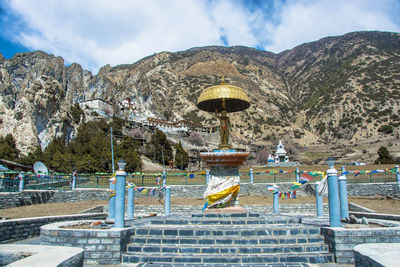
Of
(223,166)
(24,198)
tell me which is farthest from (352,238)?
(24,198)

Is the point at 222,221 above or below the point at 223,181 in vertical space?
below

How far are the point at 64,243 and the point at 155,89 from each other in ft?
331

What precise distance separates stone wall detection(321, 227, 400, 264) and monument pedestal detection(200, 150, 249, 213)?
3.45 meters

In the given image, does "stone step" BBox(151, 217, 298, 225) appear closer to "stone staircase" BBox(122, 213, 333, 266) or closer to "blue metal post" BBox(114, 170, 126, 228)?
"stone staircase" BBox(122, 213, 333, 266)

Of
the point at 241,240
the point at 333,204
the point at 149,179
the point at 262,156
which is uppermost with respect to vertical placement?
the point at 262,156

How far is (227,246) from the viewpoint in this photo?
565cm

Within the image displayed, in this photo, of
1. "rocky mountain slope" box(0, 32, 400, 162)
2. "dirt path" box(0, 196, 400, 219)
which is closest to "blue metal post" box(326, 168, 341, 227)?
"dirt path" box(0, 196, 400, 219)

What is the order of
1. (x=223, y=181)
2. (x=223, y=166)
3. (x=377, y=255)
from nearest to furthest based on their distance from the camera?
1. (x=377, y=255)
2. (x=223, y=181)
3. (x=223, y=166)

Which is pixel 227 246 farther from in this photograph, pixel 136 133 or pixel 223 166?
pixel 136 133

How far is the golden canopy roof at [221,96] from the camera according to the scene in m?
9.75

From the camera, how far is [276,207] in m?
10.9

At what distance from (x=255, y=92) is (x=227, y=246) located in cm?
10062

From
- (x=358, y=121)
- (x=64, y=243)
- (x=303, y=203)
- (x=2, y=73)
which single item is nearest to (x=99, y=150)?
(x=303, y=203)

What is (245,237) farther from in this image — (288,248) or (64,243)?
(64,243)
